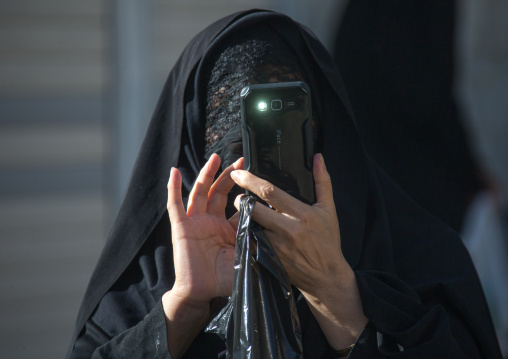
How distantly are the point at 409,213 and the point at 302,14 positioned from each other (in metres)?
1.99

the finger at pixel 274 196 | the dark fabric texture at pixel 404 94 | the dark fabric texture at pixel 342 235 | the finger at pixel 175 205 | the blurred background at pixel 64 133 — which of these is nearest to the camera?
the finger at pixel 274 196

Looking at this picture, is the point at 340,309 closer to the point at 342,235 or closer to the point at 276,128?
the point at 342,235

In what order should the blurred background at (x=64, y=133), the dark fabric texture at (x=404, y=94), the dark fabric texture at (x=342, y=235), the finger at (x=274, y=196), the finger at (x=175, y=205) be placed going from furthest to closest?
the dark fabric texture at (x=404, y=94)
the blurred background at (x=64, y=133)
the dark fabric texture at (x=342, y=235)
the finger at (x=175, y=205)
the finger at (x=274, y=196)

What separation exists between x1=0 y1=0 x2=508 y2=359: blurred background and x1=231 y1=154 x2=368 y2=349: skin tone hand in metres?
2.00

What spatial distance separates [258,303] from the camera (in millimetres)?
1175

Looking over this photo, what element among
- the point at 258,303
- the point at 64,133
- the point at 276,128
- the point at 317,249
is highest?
the point at 276,128

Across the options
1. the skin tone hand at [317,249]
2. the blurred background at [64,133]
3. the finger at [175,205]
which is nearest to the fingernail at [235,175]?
the skin tone hand at [317,249]

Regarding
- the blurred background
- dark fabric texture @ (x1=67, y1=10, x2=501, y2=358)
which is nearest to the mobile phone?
dark fabric texture @ (x1=67, y1=10, x2=501, y2=358)

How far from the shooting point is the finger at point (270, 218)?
1123 mm

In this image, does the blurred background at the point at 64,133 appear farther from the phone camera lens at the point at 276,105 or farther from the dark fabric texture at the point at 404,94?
the phone camera lens at the point at 276,105

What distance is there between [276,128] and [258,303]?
0.36 m

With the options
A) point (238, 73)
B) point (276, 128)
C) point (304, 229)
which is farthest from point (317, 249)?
point (238, 73)

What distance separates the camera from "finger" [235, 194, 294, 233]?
Answer: 1.12 metres

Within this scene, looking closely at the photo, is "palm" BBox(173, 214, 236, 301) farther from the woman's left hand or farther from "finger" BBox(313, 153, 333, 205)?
"finger" BBox(313, 153, 333, 205)
